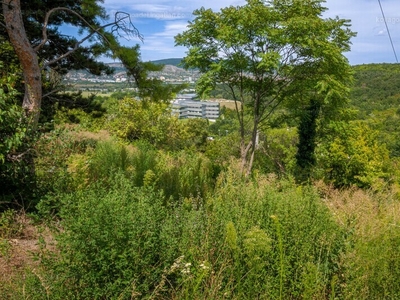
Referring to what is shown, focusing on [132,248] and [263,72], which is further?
[263,72]

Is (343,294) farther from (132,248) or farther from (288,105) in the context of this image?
(288,105)

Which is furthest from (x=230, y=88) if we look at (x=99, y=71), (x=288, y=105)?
(x=99, y=71)

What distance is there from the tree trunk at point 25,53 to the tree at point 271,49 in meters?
5.84

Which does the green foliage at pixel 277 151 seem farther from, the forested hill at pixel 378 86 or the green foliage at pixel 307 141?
the forested hill at pixel 378 86

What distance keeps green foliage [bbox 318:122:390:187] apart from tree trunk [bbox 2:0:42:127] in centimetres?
1077

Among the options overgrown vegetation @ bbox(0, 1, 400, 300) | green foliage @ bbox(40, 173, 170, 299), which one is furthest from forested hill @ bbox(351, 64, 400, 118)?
green foliage @ bbox(40, 173, 170, 299)

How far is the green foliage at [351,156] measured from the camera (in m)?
13.0

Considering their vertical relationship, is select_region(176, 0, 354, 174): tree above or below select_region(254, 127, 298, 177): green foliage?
above

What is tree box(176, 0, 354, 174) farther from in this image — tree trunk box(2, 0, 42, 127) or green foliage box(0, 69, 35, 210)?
green foliage box(0, 69, 35, 210)

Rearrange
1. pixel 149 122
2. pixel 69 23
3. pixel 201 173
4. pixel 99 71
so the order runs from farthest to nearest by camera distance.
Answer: pixel 149 122 < pixel 99 71 < pixel 69 23 < pixel 201 173

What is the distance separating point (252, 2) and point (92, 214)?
9041 mm

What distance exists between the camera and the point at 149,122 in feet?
61.1

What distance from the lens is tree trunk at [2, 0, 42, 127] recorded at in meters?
4.66

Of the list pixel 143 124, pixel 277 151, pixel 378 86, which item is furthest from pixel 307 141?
pixel 378 86
